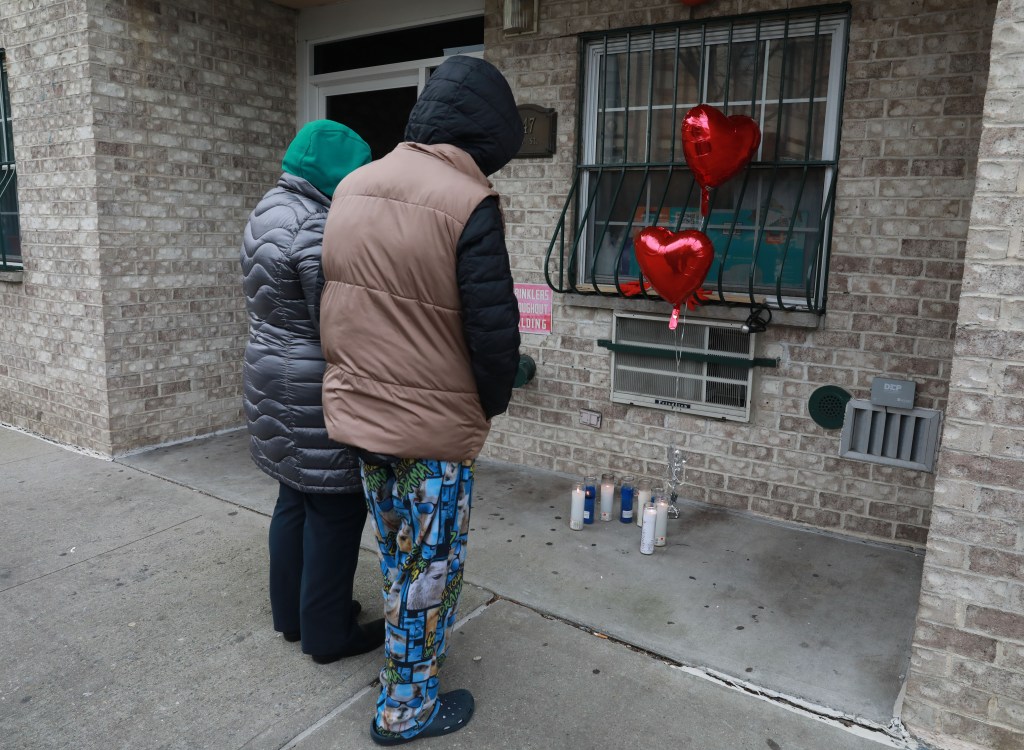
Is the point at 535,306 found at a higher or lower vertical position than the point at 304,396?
higher

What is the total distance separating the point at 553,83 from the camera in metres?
4.54

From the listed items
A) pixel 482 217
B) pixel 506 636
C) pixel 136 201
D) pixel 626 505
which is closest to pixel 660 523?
pixel 626 505

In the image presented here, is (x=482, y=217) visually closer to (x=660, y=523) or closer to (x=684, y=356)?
(x=660, y=523)

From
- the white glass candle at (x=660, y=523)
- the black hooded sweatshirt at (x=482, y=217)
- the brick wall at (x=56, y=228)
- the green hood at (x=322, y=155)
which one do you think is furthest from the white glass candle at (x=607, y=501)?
the brick wall at (x=56, y=228)

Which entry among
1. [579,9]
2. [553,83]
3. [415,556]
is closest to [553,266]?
[553,83]

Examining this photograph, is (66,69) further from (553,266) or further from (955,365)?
(955,365)

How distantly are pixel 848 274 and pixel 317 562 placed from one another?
2800 mm

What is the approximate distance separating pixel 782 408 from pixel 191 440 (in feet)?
13.0

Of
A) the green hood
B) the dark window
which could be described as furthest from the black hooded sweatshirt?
the dark window

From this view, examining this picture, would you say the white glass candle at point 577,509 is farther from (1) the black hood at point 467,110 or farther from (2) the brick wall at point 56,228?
(2) the brick wall at point 56,228

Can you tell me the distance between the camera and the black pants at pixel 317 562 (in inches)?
106

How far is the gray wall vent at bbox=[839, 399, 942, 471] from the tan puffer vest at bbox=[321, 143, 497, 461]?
2.31m

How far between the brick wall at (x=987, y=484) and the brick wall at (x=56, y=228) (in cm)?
476

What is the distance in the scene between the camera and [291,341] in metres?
2.65
